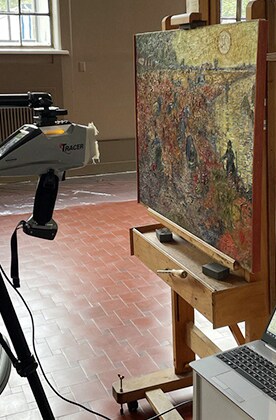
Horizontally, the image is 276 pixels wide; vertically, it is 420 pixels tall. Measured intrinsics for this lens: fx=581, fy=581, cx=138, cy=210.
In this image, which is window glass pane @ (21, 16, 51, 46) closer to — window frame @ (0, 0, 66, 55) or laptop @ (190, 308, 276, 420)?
window frame @ (0, 0, 66, 55)

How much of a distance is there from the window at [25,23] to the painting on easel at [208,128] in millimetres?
5346

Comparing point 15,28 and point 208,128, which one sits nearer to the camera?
point 208,128

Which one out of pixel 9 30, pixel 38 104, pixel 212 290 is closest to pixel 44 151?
pixel 38 104

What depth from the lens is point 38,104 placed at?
141 centimetres

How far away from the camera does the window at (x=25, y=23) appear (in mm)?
7059

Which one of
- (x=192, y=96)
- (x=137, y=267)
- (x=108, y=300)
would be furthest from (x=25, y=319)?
(x=192, y=96)

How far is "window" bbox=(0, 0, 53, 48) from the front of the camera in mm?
7059

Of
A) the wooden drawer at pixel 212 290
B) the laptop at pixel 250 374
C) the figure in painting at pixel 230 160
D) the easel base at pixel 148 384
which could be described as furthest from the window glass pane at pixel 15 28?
the laptop at pixel 250 374

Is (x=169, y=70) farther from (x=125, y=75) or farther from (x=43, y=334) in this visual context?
Answer: (x=125, y=75)

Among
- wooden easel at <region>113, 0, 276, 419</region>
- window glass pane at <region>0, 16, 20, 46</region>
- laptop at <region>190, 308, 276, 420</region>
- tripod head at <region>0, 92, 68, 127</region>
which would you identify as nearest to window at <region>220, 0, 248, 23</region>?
wooden easel at <region>113, 0, 276, 419</region>

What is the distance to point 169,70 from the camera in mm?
1923

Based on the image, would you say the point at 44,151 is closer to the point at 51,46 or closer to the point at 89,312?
the point at 89,312

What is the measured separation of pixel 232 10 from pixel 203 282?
3.32 ft

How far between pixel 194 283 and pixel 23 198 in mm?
4686
